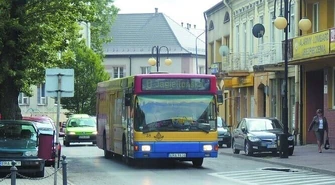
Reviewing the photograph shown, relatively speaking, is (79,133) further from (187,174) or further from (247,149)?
(187,174)

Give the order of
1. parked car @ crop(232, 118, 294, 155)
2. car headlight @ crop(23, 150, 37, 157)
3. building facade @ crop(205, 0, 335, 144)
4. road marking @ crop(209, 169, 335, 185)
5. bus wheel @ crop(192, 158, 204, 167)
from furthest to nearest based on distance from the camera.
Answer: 1. building facade @ crop(205, 0, 335, 144)
2. parked car @ crop(232, 118, 294, 155)
3. bus wheel @ crop(192, 158, 204, 167)
4. car headlight @ crop(23, 150, 37, 157)
5. road marking @ crop(209, 169, 335, 185)

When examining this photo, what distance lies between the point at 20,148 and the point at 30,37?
738 centimetres

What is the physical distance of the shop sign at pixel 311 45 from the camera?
35691 mm

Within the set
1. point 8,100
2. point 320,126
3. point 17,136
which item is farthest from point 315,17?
point 17,136

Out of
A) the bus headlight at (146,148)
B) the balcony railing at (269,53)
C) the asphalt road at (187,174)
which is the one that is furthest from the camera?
the balcony railing at (269,53)

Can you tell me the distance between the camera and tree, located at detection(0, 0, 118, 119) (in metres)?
29.5

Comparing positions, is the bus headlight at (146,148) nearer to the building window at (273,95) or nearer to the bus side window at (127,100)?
the bus side window at (127,100)

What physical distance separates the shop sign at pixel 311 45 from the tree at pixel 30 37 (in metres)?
9.36

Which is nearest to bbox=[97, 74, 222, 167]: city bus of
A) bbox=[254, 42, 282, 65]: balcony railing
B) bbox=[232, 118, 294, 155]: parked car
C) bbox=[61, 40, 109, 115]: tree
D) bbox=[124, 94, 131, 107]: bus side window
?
bbox=[124, 94, 131, 107]: bus side window

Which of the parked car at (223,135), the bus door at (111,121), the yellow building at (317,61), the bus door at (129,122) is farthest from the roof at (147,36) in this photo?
the bus door at (129,122)

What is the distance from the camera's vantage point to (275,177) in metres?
24.0

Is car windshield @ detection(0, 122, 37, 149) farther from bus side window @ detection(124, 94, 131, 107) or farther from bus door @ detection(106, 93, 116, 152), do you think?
bus door @ detection(106, 93, 116, 152)

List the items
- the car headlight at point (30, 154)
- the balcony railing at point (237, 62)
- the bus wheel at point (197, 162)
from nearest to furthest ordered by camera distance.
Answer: the car headlight at point (30, 154) < the bus wheel at point (197, 162) < the balcony railing at point (237, 62)

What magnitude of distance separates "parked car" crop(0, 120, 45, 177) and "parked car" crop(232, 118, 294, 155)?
39.1 feet
